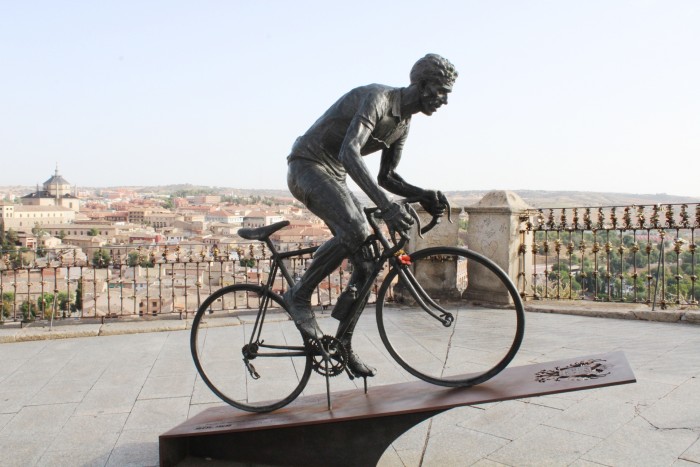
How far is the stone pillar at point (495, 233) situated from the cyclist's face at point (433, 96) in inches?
185

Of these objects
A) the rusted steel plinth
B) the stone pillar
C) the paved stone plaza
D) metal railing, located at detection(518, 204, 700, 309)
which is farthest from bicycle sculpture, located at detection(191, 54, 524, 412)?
metal railing, located at detection(518, 204, 700, 309)

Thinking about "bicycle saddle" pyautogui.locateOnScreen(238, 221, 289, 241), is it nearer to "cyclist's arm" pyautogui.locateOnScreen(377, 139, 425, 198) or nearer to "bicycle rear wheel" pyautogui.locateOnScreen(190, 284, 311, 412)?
"bicycle rear wheel" pyautogui.locateOnScreen(190, 284, 311, 412)

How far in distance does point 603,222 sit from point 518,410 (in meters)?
4.55

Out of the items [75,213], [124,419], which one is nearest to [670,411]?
[124,419]

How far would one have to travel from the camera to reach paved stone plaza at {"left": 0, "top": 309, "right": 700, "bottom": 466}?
3178 millimetres

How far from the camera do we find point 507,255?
25.4 feet

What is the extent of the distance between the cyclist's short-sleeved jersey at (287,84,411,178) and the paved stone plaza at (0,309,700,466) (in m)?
1.63

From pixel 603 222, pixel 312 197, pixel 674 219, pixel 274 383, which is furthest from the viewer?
pixel 603 222

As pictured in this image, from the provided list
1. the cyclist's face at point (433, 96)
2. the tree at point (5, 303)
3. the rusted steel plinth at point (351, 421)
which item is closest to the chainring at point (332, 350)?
the rusted steel plinth at point (351, 421)

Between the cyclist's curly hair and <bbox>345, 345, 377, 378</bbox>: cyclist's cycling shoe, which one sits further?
<bbox>345, 345, 377, 378</bbox>: cyclist's cycling shoe

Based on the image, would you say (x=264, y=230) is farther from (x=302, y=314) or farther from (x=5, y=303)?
(x=5, y=303)

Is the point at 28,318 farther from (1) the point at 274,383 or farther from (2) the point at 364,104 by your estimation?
(2) the point at 364,104

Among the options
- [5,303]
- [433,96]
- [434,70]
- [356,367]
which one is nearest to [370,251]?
[356,367]

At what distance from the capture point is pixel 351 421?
2861mm
